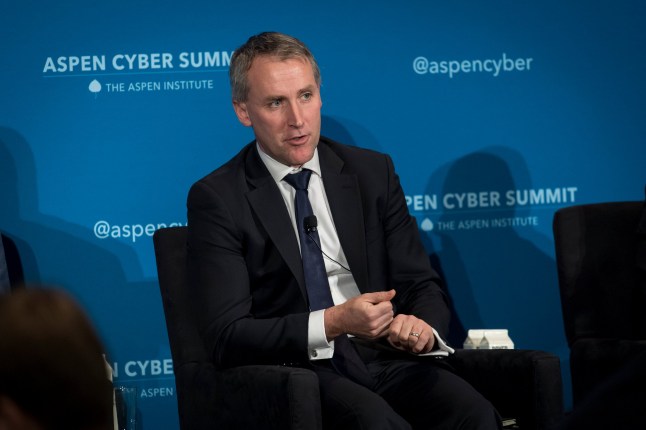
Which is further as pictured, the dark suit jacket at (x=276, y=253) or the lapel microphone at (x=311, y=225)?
A: the lapel microphone at (x=311, y=225)

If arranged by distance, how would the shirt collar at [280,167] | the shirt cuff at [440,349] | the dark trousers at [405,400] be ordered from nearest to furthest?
the dark trousers at [405,400], the shirt cuff at [440,349], the shirt collar at [280,167]

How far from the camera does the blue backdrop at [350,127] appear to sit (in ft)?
13.2

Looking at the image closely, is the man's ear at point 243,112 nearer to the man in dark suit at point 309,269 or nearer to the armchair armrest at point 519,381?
the man in dark suit at point 309,269

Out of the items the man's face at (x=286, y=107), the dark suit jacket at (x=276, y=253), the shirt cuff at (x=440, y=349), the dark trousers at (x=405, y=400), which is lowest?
the dark trousers at (x=405, y=400)

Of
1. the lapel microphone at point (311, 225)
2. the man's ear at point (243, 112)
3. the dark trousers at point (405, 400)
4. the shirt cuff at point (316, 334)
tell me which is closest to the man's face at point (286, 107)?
the man's ear at point (243, 112)

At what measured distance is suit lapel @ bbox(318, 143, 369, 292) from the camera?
3.19 metres

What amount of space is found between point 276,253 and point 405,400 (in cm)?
62

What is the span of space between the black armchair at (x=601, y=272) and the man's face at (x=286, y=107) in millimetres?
1113

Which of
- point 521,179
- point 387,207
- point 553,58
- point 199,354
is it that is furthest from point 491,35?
point 199,354

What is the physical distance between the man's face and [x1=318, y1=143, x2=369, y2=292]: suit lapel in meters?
0.11

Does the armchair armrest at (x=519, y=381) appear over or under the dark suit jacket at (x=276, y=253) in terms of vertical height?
under

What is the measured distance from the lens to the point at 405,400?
9.83 ft

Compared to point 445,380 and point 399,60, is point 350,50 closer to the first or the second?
point 399,60

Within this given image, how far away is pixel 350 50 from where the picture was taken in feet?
14.1
